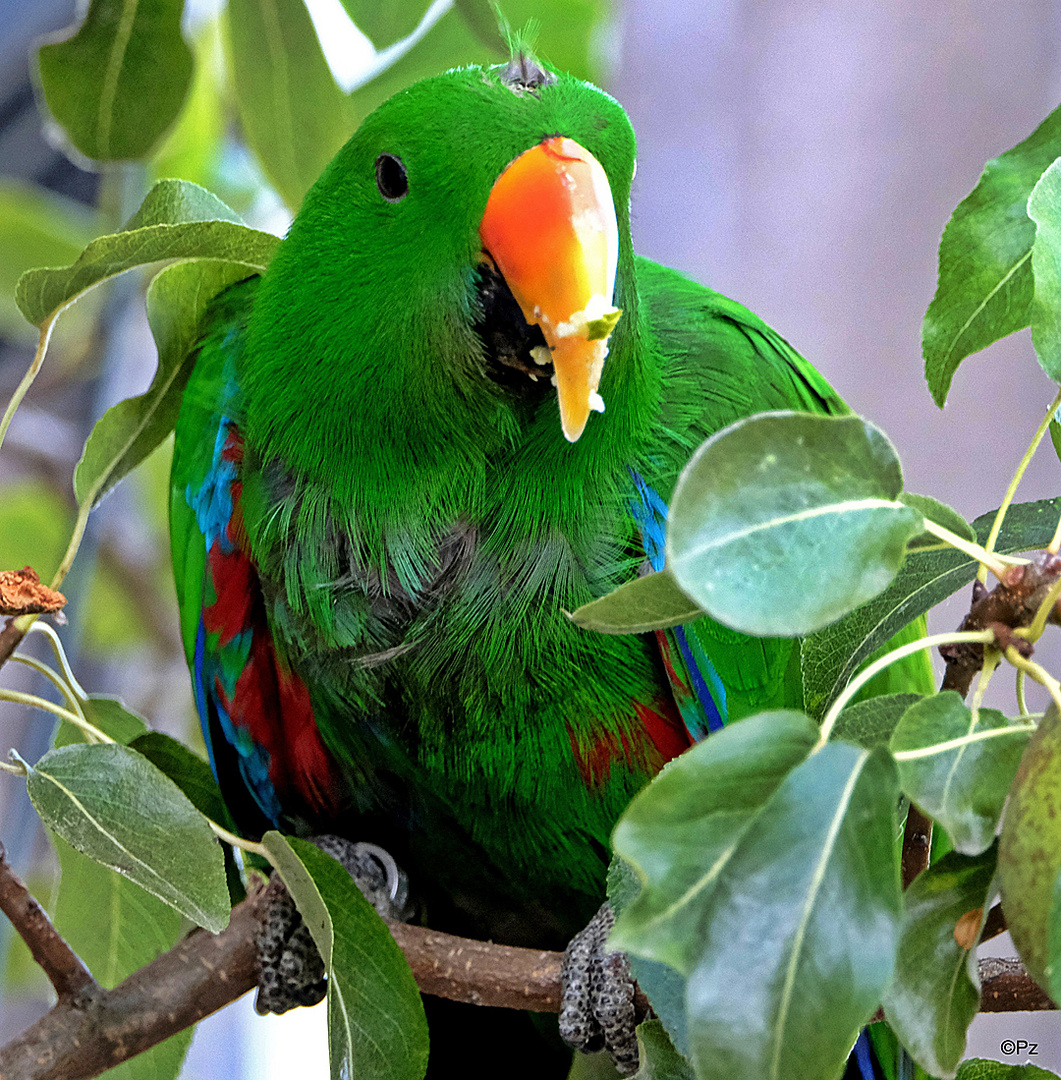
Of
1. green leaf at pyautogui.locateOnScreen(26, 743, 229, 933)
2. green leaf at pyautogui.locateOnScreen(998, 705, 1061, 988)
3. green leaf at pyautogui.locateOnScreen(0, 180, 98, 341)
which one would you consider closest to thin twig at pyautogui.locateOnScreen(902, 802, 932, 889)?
green leaf at pyautogui.locateOnScreen(998, 705, 1061, 988)

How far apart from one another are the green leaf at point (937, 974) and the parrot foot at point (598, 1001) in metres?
0.37

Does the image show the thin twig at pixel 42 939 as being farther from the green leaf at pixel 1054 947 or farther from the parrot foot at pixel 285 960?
the green leaf at pixel 1054 947

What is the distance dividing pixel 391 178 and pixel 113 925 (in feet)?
1.83

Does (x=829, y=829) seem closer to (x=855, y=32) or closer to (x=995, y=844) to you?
(x=995, y=844)

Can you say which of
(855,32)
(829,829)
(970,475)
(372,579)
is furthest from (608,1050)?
(855,32)

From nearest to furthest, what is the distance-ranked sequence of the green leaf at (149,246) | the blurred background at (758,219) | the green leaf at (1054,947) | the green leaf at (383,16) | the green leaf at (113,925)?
the green leaf at (1054,947)
the green leaf at (149,246)
the green leaf at (113,925)
the green leaf at (383,16)
the blurred background at (758,219)

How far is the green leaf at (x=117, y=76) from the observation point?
93 centimetres

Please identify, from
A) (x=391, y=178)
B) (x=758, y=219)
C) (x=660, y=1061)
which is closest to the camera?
(x=660, y=1061)

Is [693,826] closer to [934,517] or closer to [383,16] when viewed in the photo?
[934,517]

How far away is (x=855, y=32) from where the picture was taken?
7.25 ft

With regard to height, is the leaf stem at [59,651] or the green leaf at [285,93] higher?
the green leaf at [285,93]

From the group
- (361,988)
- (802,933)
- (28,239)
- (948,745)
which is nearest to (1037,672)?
(948,745)

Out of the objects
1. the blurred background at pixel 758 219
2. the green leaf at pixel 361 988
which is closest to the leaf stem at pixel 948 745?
the green leaf at pixel 361 988

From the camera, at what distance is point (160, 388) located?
878mm
